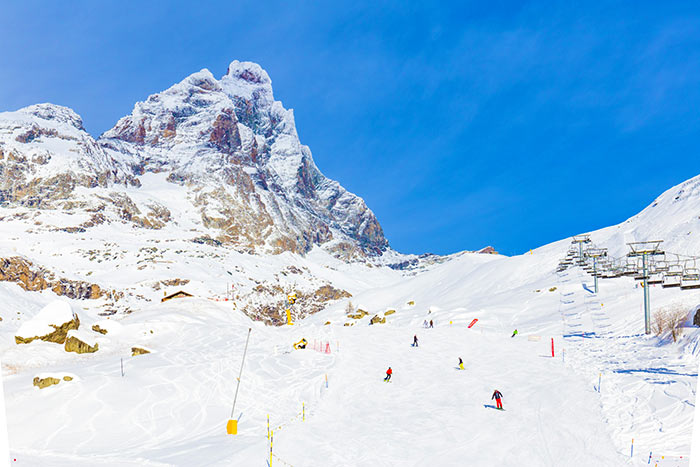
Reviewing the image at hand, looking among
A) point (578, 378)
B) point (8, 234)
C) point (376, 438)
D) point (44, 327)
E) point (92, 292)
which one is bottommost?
point (376, 438)

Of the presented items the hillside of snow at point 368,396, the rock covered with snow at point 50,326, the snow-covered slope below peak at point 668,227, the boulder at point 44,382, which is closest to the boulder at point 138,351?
the hillside of snow at point 368,396

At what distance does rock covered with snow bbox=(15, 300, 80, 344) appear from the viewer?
120 feet

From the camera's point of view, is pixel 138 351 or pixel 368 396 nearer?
pixel 368 396

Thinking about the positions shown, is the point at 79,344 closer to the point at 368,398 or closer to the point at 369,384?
the point at 369,384

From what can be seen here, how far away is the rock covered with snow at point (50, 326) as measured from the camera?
120ft

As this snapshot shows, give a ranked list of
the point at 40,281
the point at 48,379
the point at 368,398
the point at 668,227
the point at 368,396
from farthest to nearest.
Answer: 1. the point at 40,281
2. the point at 668,227
3. the point at 368,396
4. the point at 368,398
5. the point at 48,379

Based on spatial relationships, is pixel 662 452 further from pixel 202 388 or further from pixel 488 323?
pixel 488 323

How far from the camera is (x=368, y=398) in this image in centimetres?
3188

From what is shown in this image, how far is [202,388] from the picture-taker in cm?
3073

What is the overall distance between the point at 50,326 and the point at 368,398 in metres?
26.3

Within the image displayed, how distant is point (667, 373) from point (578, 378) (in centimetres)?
550

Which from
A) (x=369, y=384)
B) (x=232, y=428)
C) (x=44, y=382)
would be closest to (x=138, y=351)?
(x=44, y=382)

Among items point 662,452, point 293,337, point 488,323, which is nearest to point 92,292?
point 293,337

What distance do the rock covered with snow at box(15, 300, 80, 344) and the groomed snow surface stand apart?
1.21m
